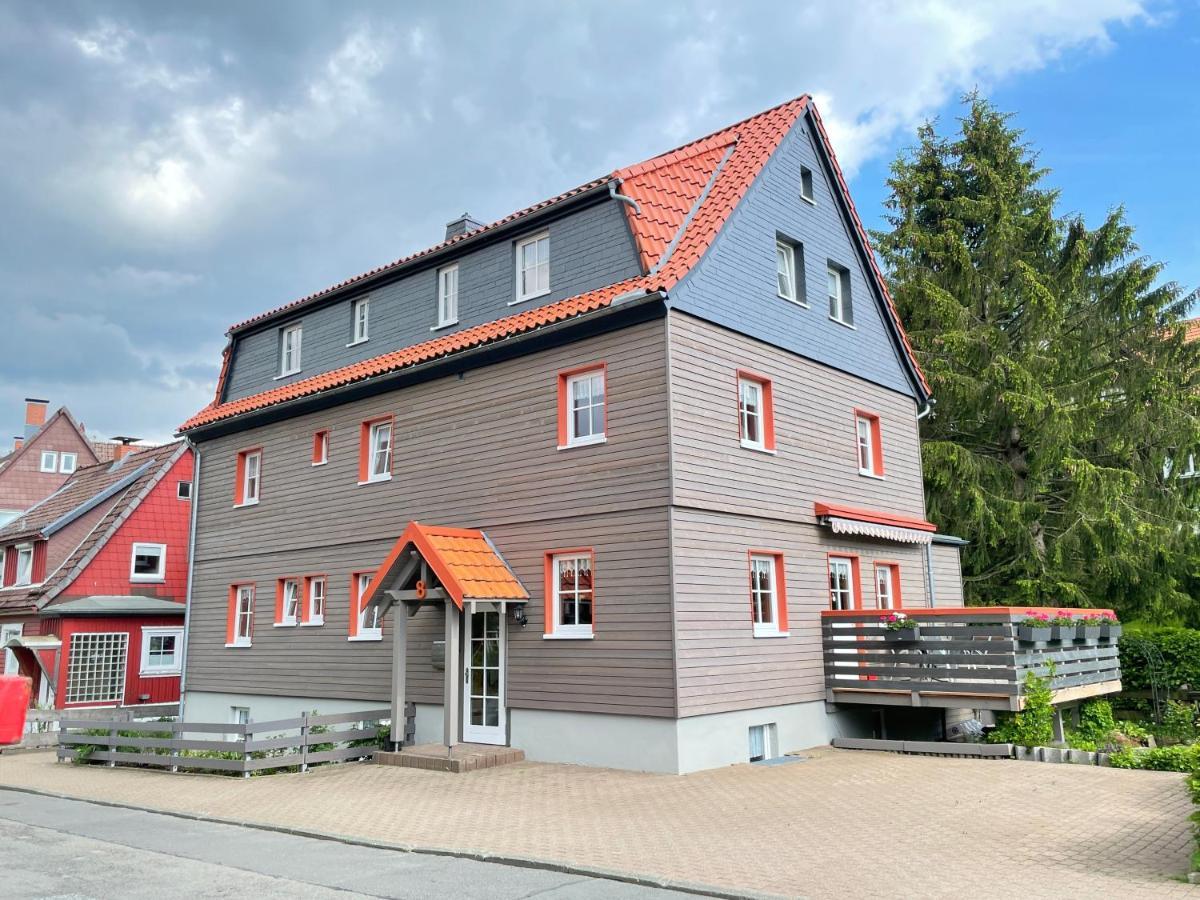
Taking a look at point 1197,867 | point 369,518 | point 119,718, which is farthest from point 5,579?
point 1197,867

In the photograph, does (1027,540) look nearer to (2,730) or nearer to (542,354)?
(542,354)

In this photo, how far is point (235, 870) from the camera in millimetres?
8875

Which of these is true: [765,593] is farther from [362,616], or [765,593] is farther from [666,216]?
[362,616]

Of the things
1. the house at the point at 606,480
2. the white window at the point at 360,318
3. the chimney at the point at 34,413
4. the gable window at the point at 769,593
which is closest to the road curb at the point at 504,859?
the house at the point at 606,480

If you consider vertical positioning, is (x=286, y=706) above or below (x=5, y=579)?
below

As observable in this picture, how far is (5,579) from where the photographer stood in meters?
31.2

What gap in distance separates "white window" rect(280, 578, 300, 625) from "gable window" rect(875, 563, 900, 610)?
12.0 meters

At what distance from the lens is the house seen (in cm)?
1472

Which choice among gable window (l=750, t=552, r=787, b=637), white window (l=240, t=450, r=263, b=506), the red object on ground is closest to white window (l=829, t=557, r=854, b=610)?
gable window (l=750, t=552, r=787, b=637)

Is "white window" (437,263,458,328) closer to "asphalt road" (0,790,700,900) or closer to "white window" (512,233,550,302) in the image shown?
"white window" (512,233,550,302)

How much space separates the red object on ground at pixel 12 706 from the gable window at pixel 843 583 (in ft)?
54.4

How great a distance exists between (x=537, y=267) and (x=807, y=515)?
21.7 ft

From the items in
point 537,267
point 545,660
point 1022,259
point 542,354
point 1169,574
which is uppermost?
point 1022,259

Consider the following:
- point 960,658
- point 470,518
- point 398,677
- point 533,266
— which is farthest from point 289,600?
point 960,658
